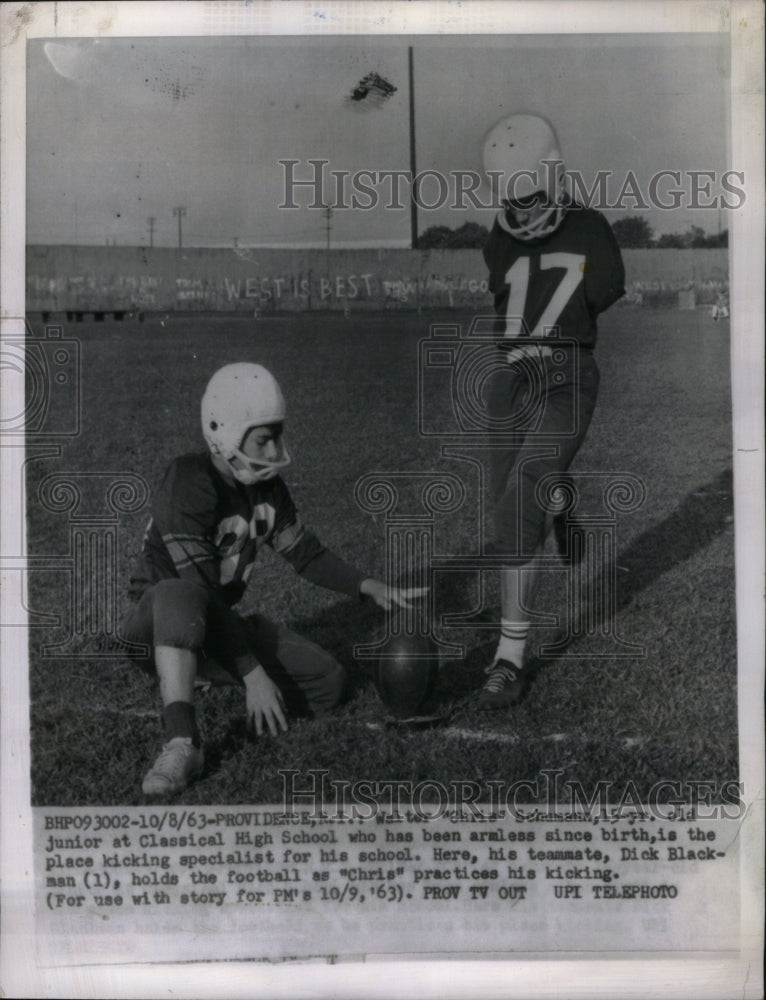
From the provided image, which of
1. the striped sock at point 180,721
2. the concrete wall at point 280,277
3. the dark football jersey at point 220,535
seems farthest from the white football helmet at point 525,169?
the striped sock at point 180,721

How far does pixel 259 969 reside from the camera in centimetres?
228

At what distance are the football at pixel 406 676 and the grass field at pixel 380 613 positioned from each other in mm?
53

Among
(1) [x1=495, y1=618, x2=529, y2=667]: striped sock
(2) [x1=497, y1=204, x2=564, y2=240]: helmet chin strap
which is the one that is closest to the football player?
(1) [x1=495, y1=618, x2=529, y2=667]: striped sock

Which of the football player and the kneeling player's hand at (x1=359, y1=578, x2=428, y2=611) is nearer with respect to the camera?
the football player

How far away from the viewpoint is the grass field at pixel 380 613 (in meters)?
2.36

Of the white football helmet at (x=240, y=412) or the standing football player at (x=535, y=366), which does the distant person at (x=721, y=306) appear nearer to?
the standing football player at (x=535, y=366)

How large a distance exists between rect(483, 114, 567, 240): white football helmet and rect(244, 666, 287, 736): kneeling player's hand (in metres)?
1.16

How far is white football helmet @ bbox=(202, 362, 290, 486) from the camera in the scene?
235 centimetres

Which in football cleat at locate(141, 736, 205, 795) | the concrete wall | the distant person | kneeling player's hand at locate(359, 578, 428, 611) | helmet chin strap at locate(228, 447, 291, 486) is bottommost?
football cleat at locate(141, 736, 205, 795)

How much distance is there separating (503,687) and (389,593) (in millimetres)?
341

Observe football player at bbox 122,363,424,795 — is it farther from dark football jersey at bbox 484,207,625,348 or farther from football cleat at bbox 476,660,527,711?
dark football jersey at bbox 484,207,625,348
